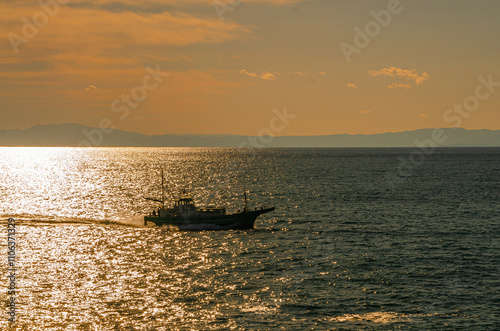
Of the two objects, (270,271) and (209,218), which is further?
(209,218)

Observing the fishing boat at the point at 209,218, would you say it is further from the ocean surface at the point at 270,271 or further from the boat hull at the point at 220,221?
the ocean surface at the point at 270,271

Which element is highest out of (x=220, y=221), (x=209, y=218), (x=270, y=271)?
(x=209, y=218)

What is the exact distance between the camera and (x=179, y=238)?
76.0 metres

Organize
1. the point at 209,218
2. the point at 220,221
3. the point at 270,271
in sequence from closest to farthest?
the point at 270,271 < the point at 220,221 < the point at 209,218

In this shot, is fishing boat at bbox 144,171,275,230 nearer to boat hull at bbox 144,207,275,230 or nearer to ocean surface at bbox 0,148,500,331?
boat hull at bbox 144,207,275,230

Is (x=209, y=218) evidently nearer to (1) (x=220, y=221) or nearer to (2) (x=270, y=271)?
(1) (x=220, y=221)

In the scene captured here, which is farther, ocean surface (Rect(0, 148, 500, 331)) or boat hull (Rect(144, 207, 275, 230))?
boat hull (Rect(144, 207, 275, 230))

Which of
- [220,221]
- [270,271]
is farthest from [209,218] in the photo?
[270,271]

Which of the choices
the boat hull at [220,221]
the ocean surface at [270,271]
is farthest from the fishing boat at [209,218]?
the ocean surface at [270,271]

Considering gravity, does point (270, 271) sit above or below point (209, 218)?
below

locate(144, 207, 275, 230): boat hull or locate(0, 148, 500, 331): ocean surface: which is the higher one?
locate(144, 207, 275, 230): boat hull

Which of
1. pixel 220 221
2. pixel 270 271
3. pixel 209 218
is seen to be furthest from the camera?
pixel 209 218

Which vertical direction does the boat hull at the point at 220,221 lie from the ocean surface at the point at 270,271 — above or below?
above

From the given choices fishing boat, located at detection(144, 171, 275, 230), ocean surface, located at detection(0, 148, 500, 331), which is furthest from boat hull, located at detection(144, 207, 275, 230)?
ocean surface, located at detection(0, 148, 500, 331)
